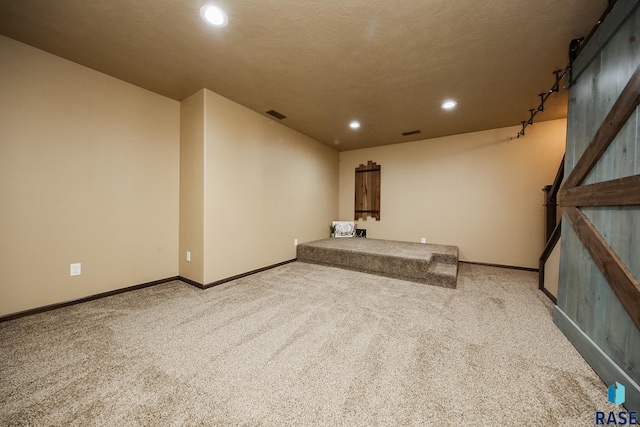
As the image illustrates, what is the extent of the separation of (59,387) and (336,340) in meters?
1.63

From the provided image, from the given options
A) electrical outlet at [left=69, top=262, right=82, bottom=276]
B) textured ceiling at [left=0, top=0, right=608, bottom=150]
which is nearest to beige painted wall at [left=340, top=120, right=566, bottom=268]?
textured ceiling at [left=0, top=0, right=608, bottom=150]

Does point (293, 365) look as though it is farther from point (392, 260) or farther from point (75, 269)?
point (75, 269)

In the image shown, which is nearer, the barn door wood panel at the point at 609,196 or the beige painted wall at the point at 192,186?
the barn door wood panel at the point at 609,196

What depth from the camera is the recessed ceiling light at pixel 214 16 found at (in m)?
1.64

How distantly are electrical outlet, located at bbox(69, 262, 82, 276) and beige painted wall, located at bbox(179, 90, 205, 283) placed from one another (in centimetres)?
97

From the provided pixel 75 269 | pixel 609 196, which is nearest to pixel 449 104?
pixel 609 196

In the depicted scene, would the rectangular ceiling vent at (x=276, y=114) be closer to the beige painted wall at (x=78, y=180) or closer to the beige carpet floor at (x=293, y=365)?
the beige painted wall at (x=78, y=180)

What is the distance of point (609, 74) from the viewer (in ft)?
4.77

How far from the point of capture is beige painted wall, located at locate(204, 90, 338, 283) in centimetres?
290

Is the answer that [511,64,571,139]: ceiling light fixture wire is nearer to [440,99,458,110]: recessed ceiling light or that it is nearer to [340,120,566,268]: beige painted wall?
[340,120,566,268]: beige painted wall

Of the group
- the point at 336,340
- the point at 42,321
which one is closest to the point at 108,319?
the point at 42,321

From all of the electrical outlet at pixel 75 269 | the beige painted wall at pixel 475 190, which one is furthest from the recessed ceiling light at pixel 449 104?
the electrical outlet at pixel 75 269

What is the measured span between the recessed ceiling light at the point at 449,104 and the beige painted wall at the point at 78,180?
3.68 metres

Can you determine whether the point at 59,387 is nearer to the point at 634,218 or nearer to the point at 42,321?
the point at 42,321
